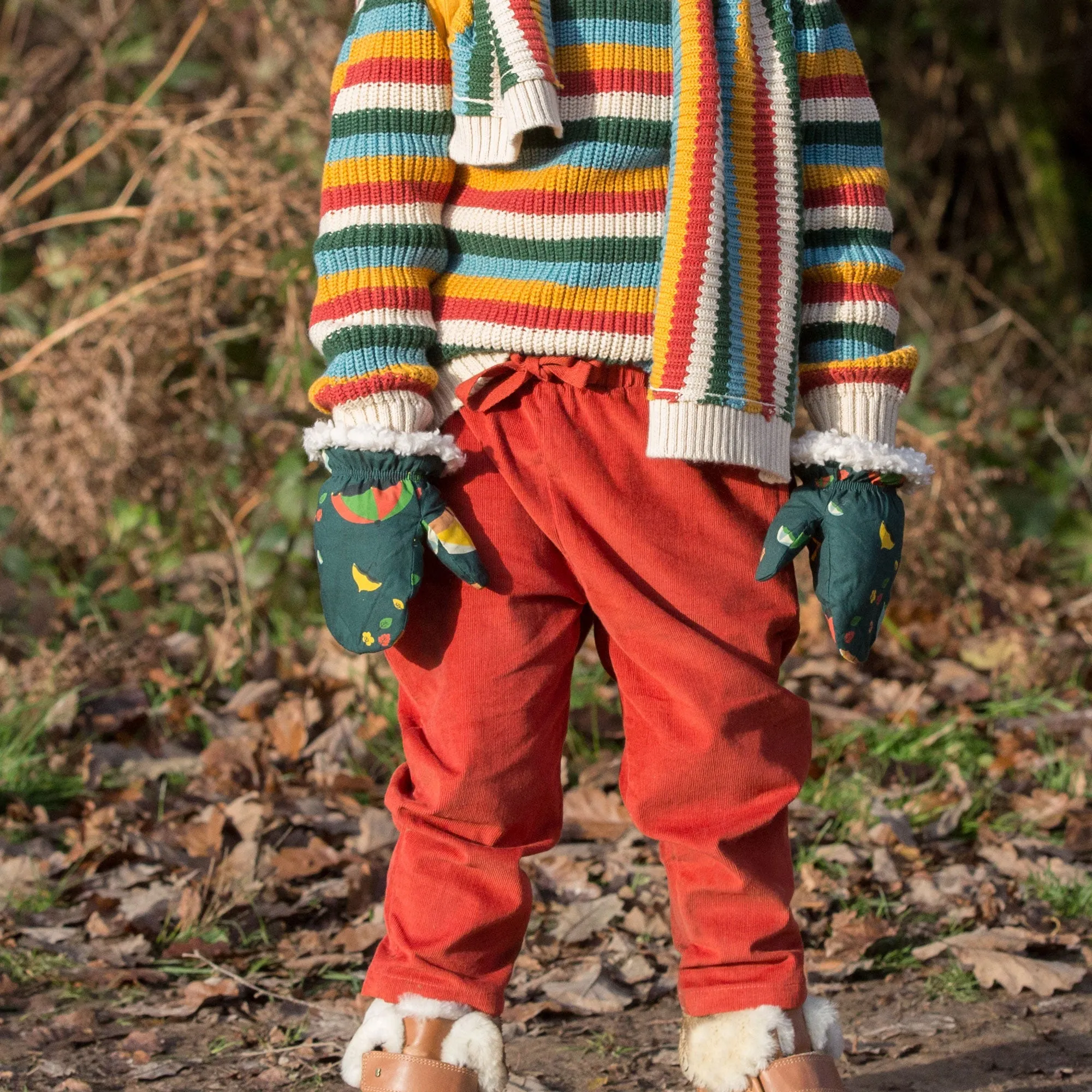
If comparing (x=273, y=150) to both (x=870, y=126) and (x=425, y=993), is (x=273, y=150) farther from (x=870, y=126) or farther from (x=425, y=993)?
(x=425, y=993)

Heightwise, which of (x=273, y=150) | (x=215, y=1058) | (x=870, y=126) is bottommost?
(x=215, y=1058)

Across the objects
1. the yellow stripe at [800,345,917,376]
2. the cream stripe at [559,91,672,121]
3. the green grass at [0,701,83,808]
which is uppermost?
the cream stripe at [559,91,672,121]

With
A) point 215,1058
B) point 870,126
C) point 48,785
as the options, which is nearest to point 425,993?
point 215,1058

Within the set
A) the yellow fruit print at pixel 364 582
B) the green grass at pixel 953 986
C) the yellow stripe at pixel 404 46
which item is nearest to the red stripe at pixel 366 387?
the yellow fruit print at pixel 364 582

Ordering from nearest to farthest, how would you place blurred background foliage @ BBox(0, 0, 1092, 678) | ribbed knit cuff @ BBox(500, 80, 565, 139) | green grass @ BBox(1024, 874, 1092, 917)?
ribbed knit cuff @ BBox(500, 80, 565, 139), green grass @ BBox(1024, 874, 1092, 917), blurred background foliage @ BBox(0, 0, 1092, 678)

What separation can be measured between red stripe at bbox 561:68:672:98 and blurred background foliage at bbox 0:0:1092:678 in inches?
86.4

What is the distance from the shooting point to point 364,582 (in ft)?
6.12

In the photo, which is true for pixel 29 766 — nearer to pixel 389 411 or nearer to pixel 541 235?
pixel 389 411

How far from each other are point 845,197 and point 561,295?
0.43 metres

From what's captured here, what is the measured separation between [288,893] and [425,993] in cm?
111

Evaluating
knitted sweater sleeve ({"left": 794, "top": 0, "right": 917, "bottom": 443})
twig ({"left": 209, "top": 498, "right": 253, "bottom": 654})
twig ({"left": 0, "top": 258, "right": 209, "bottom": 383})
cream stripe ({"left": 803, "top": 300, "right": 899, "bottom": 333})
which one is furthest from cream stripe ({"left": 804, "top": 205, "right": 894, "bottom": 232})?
twig ({"left": 0, "top": 258, "right": 209, "bottom": 383})

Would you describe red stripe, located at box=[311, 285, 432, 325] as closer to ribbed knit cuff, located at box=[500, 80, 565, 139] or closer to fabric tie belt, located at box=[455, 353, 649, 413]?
fabric tie belt, located at box=[455, 353, 649, 413]

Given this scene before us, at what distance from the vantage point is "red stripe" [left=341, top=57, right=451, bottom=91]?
1899 millimetres

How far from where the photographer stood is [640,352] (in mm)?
1917
